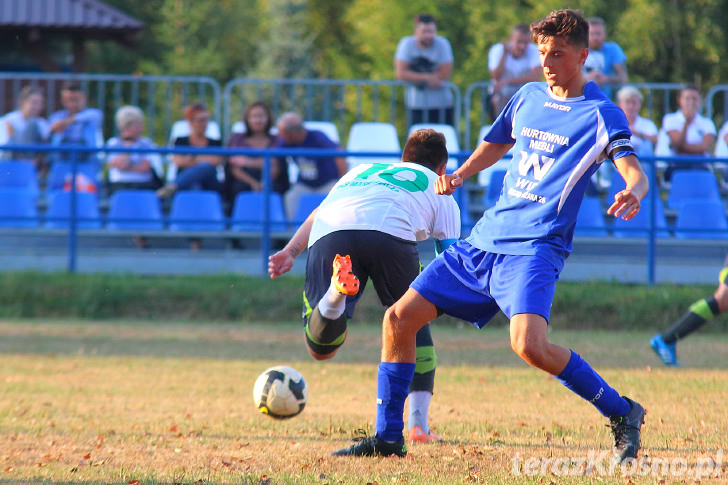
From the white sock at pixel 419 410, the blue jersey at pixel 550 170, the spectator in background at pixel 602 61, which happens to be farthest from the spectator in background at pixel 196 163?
the blue jersey at pixel 550 170

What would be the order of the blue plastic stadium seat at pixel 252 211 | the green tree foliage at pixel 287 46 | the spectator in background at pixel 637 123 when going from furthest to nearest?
1. the green tree foliage at pixel 287 46
2. the spectator in background at pixel 637 123
3. the blue plastic stadium seat at pixel 252 211

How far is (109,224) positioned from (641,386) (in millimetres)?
6844

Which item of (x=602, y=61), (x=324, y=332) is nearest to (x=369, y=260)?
(x=324, y=332)

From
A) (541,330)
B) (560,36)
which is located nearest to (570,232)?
(541,330)

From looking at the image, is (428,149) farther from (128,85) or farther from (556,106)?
(128,85)

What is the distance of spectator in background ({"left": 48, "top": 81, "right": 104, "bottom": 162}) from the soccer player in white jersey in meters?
8.51

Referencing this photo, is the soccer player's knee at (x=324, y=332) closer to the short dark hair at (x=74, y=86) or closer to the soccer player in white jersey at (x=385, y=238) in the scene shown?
the soccer player in white jersey at (x=385, y=238)

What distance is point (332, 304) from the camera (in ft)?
17.6

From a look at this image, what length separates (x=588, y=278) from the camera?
38.0ft

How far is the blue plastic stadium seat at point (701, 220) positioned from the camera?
37.4 ft

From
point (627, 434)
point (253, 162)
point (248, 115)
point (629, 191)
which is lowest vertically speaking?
point (627, 434)

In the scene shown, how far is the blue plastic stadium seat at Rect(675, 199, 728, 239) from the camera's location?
11391 millimetres

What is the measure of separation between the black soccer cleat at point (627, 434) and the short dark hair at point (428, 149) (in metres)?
1.76

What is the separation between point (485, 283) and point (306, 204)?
7.17m
